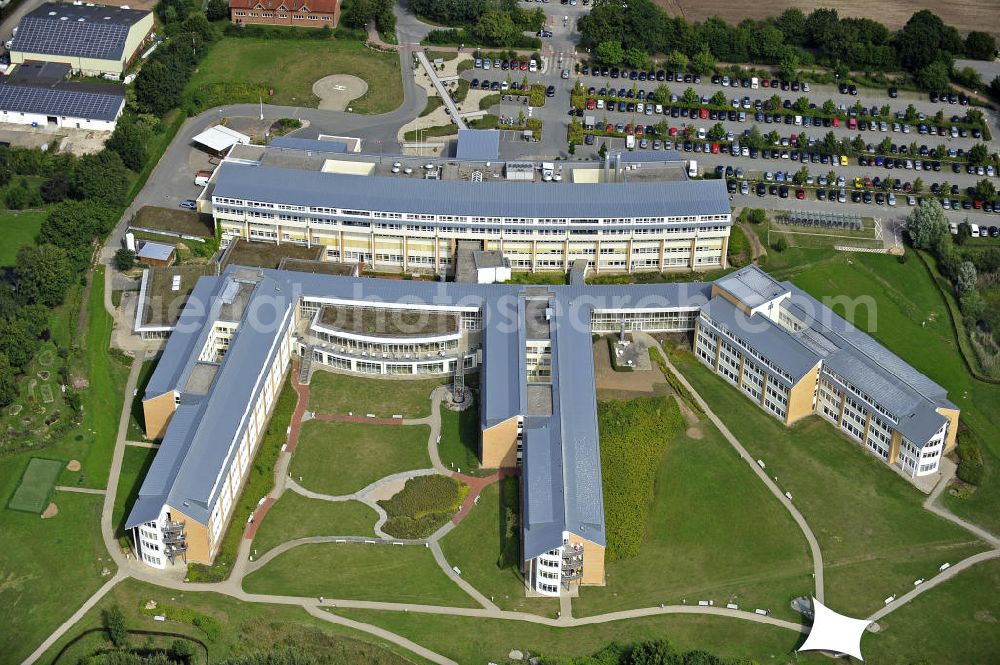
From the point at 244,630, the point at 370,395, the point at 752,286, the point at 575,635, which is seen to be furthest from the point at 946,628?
the point at 244,630

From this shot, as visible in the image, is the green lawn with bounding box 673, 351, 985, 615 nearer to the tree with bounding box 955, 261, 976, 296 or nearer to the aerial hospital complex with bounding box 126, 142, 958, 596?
the aerial hospital complex with bounding box 126, 142, 958, 596

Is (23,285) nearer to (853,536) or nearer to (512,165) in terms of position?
(512,165)

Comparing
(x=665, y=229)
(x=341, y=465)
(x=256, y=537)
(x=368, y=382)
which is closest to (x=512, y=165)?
(x=665, y=229)

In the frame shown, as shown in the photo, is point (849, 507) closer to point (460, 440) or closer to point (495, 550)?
point (495, 550)

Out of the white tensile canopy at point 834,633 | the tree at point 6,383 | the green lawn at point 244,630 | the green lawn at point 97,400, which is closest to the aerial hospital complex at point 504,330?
the green lawn at point 244,630

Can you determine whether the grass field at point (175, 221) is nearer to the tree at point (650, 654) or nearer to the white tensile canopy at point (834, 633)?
the tree at point (650, 654)

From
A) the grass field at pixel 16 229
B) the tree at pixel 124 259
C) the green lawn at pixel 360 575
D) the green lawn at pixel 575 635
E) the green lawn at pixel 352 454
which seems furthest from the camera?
the grass field at pixel 16 229

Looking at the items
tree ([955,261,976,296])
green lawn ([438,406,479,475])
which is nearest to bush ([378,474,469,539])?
green lawn ([438,406,479,475])
